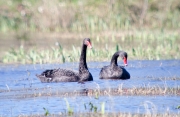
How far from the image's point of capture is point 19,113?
12.5 metres

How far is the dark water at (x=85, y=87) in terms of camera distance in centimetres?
1270

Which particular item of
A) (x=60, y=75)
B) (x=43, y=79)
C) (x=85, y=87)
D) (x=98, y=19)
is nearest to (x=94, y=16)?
(x=98, y=19)

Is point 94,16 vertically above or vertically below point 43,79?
above

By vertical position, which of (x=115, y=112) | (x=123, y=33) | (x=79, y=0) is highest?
(x=79, y=0)

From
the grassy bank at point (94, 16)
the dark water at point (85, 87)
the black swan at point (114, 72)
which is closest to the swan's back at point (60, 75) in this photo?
the dark water at point (85, 87)

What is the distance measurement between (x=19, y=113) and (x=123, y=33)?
16.7 m

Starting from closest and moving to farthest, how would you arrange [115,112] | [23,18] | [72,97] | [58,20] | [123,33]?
[115,112] → [72,97] → [123,33] → [58,20] → [23,18]

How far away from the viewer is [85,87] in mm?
15883

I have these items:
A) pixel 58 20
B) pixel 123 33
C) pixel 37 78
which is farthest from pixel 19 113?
pixel 58 20

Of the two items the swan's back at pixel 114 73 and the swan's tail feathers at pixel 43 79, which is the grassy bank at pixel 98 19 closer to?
the swan's back at pixel 114 73

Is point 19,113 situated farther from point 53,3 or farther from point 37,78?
point 53,3

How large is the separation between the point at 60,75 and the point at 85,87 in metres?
1.26

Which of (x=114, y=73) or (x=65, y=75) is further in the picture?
(x=114, y=73)

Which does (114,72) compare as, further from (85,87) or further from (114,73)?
(85,87)
